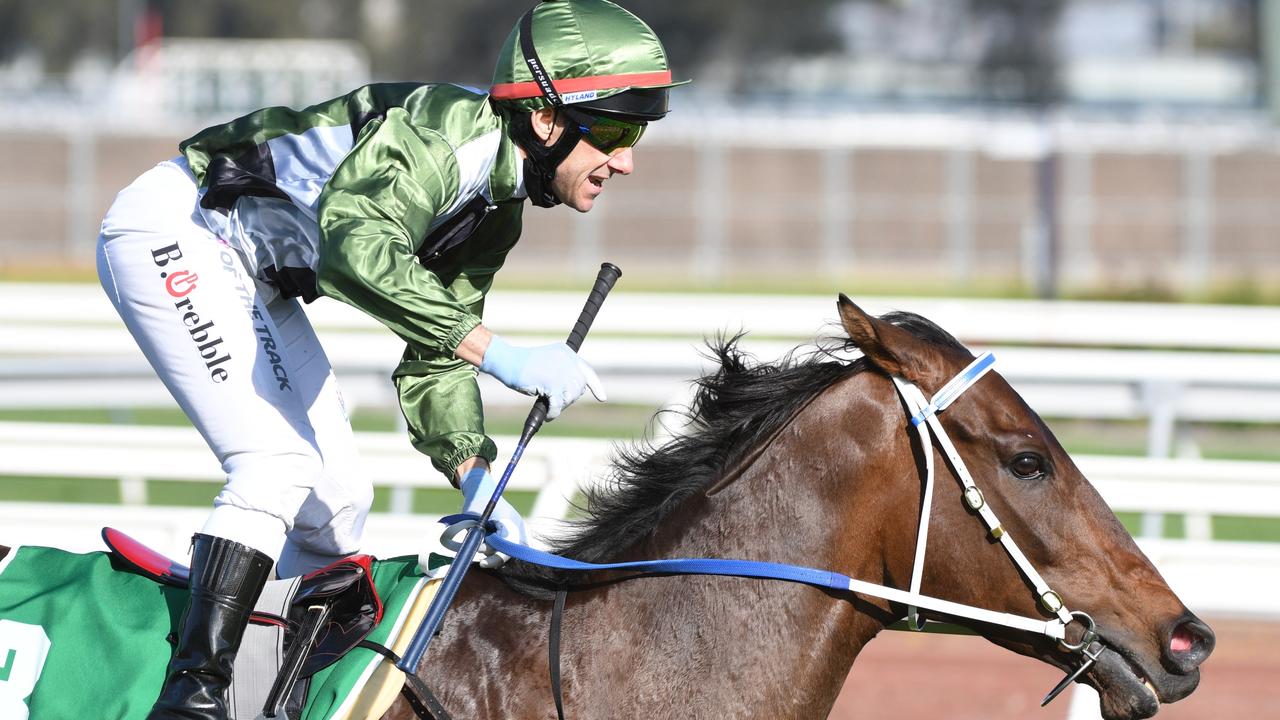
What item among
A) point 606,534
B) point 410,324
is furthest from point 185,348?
point 606,534

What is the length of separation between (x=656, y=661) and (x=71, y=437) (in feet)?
11.9

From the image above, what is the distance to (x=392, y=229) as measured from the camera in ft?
8.07

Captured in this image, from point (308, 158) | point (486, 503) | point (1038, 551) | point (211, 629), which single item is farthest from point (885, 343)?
point (211, 629)

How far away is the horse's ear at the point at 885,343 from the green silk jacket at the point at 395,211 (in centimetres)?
64

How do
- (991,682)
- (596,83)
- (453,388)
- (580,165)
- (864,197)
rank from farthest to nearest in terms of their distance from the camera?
(864,197) → (991,682) → (453,388) → (580,165) → (596,83)

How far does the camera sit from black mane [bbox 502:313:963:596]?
8.57 feet

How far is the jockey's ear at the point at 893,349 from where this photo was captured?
2.48 metres

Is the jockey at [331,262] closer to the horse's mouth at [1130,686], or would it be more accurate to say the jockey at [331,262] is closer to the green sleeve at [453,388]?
the green sleeve at [453,388]

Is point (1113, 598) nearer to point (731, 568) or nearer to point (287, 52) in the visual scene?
point (731, 568)

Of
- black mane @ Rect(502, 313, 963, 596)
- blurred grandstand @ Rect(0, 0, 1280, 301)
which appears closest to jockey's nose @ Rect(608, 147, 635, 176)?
black mane @ Rect(502, 313, 963, 596)

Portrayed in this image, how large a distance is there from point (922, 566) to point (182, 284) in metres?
1.43

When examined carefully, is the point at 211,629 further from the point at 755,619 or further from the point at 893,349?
the point at 893,349

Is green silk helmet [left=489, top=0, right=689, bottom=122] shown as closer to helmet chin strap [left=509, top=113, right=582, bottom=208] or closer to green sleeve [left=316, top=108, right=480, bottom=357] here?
helmet chin strap [left=509, top=113, right=582, bottom=208]

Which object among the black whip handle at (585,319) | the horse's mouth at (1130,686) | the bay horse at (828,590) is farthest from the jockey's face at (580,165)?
the horse's mouth at (1130,686)
